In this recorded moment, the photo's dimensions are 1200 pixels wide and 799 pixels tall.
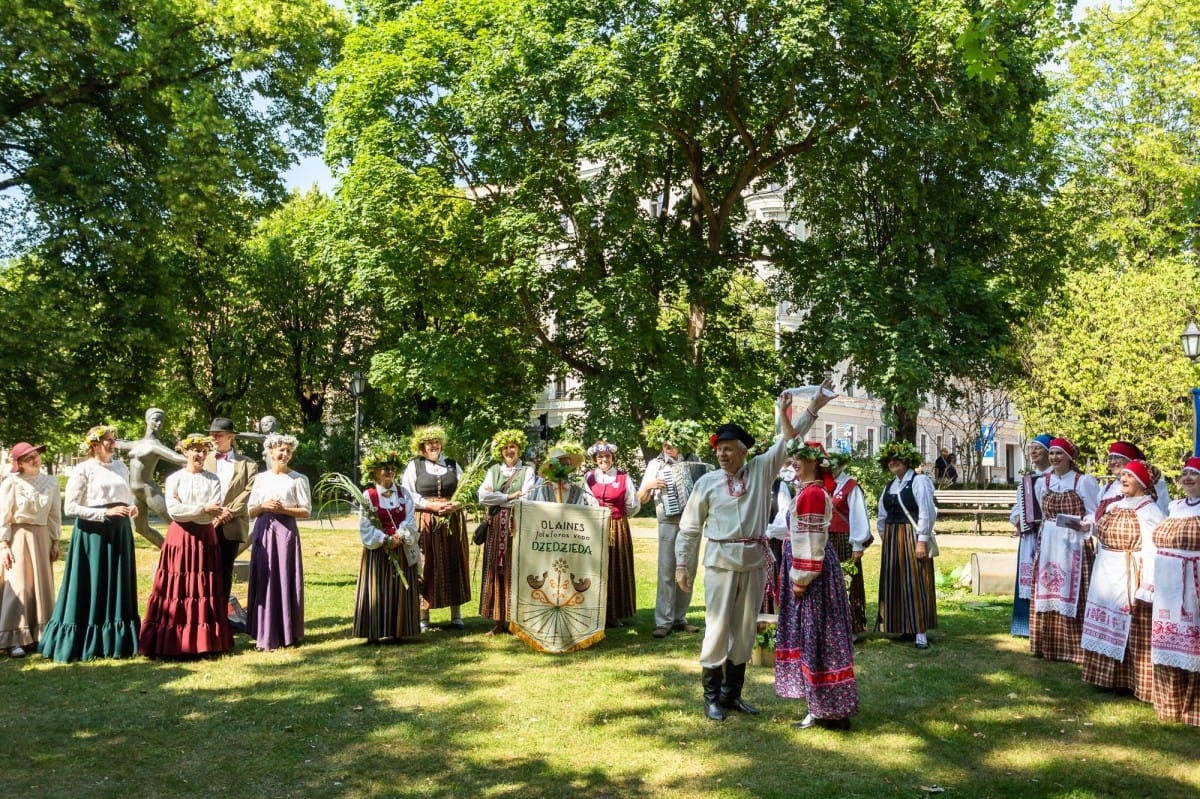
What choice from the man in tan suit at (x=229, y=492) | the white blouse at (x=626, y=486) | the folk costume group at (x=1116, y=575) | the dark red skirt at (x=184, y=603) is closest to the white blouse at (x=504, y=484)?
the white blouse at (x=626, y=486)

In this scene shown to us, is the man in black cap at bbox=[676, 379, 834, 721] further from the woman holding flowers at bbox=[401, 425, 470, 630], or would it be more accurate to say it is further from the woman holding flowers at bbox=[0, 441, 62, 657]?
the woman holding flowers at bbox=[0, 441, 62, 657]

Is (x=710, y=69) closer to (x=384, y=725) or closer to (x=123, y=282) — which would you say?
(x=123, y=282)

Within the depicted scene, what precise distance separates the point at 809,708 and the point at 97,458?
645cm

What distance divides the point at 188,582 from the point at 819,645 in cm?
548

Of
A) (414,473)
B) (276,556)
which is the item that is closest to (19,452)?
(276,556)

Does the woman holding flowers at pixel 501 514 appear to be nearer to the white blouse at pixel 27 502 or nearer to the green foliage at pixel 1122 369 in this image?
the white blouse at pixel 27 502

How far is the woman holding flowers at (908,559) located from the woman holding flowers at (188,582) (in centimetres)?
611

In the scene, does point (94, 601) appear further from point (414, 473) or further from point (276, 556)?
point (414, 473)

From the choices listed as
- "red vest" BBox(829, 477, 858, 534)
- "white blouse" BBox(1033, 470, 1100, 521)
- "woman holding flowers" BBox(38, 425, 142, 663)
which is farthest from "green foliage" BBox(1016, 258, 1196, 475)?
"woman holding flowers" BBox(38, 425, 142, 663)

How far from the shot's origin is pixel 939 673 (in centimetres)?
853

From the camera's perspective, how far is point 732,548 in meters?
6.93

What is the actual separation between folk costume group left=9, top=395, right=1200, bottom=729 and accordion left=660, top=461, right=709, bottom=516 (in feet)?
0.07

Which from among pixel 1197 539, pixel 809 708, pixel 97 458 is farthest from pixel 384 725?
pixel 1197 539

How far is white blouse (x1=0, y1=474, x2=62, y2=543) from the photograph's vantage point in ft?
30.3
